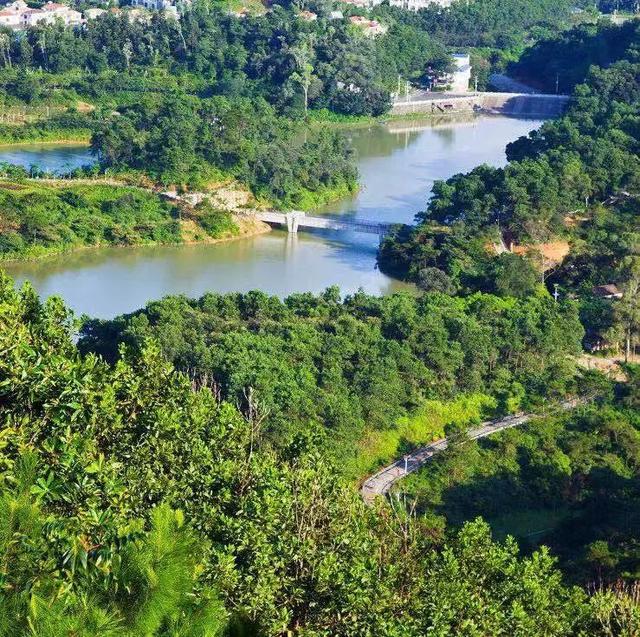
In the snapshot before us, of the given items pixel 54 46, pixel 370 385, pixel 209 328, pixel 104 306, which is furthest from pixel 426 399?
pixel 54 46

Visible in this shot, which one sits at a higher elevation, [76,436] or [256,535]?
[76,436]

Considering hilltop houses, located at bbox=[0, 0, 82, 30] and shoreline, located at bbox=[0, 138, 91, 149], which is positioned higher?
hilltop houses, located at bbox=[0, 0, 82, 30]

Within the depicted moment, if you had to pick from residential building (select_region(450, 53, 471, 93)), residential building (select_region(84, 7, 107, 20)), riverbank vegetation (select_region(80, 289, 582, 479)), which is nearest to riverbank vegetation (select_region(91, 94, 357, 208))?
riverbank vegetation (select_region(80, 289, 582, 479))

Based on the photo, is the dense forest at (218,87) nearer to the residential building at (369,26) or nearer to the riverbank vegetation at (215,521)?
the residential building at (369,26)

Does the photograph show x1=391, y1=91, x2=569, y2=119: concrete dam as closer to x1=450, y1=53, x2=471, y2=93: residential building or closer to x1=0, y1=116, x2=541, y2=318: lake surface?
x1=450, y1=53, x2=471, y2=93: residential building

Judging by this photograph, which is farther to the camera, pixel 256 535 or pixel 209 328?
pixel 209 328

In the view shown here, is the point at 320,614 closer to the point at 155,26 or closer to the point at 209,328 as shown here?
the point at 209,328

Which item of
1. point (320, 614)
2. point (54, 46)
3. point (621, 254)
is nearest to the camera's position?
point (320, 614)
